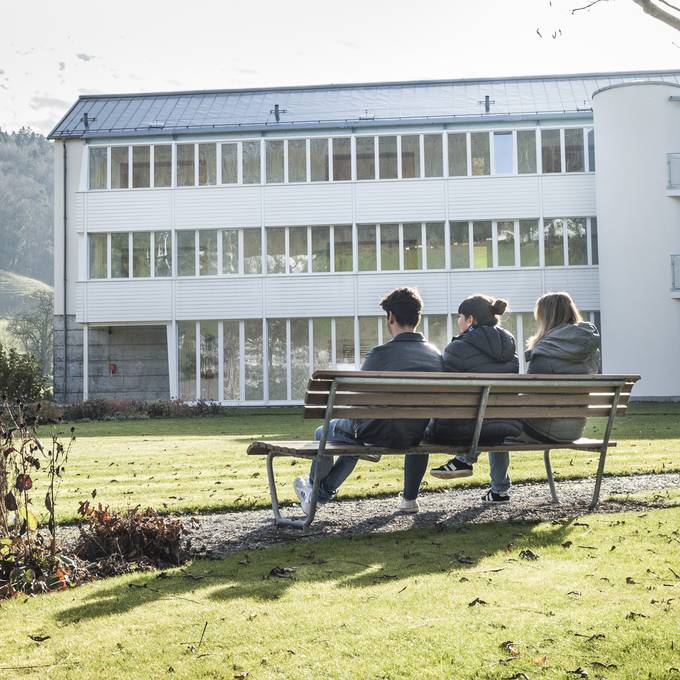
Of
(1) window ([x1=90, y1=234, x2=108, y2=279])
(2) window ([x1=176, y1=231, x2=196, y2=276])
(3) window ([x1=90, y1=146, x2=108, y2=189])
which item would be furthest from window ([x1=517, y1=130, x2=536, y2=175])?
(1) window ([x1=90, y1=234, x2=108, y2=279])

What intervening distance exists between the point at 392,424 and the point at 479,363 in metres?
1.09

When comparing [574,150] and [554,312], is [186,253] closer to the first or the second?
[574,150]

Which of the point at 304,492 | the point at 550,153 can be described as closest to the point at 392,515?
the point at 304,492

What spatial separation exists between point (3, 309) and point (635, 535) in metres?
Answer: 140

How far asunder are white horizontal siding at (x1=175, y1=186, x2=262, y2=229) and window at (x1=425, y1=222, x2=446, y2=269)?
5.87 meters

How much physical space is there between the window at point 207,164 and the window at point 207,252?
1.74 metres

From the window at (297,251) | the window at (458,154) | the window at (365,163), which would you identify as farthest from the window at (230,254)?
the window at (458,154)

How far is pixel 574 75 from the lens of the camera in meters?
37.6

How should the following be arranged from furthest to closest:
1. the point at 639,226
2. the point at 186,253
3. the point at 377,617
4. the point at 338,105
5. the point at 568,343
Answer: the point at 338,105 < the point at 186,253 < the point at 639,226 < the point at 568,343 < the point at 377,617

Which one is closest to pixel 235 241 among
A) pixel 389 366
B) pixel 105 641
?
pixel 389 366

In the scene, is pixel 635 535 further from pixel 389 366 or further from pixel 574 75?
pixel 574 75

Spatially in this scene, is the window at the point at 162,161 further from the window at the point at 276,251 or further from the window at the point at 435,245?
the window at the point at 435,245

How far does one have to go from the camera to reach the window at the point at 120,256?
34.6m

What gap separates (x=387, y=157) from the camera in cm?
3419
